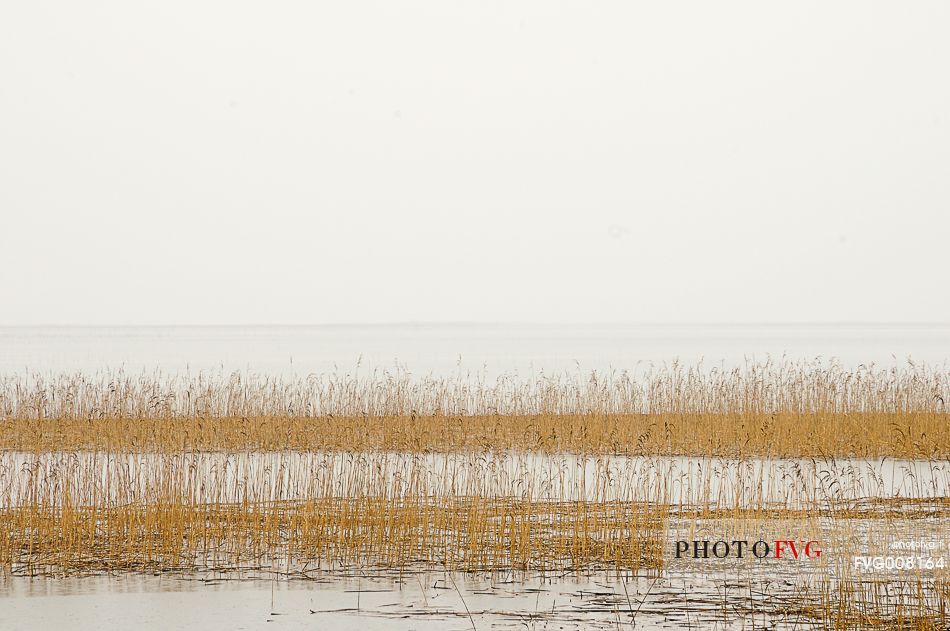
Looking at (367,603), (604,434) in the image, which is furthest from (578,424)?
(367,603)

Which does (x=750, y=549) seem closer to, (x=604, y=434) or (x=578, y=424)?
(x=604, y=434)

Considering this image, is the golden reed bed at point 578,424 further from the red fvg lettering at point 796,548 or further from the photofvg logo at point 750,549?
the red fvg lettering at point 796,548

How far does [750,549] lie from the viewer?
28.2 feet

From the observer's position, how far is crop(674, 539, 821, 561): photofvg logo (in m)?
8.30

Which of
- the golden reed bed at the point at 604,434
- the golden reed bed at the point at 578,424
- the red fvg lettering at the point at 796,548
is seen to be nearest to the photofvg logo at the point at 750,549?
the red fvg lettering at the point at 796,548

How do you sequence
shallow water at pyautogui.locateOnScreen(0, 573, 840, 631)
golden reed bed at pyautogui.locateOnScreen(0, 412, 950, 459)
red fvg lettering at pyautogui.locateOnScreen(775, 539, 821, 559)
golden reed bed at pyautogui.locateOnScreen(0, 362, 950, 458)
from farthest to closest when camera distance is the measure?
1. golden reed bed at pyautogui.locateOnScreen(0, 412, 950, 459)
2. golden reed bed at pyautogui.locateOnScreen(0, 362, 950, 458)
3. red fvg lettering at pyautogui.locateOnScreen(775, 539, 821, 559)
4. shallow water at pyautogui.locateOnScreen(0, 573, 840, 631)

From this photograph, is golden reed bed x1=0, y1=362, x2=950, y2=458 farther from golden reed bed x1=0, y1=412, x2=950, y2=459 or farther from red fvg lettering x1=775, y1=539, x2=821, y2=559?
red fvg lettering x1=775, y1=539, x2=821, y2=559

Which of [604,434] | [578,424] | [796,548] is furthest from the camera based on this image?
[578,424]

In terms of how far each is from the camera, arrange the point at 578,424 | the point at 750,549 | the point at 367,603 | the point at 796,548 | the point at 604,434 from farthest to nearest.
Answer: the point at 578,424, the point at 604,434, the point at 750,549, the point at 796,548, the point at 367,603

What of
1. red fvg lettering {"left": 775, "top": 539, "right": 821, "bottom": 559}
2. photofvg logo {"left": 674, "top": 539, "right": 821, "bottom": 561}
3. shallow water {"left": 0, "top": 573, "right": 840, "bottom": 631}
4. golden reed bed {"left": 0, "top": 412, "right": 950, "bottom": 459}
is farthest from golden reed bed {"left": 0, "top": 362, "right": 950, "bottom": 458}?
shallow water {"left": 0, "top": 573, "right": 840, "bottom": 631}

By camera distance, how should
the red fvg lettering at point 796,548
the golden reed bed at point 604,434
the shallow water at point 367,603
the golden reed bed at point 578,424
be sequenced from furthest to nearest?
the golden reed bed at point 604,434, the golden reed bed at point 578,424, the red fvg lettering at point 796,548, the shallow water at point 367,603

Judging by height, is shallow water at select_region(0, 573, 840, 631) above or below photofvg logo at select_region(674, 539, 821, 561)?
below

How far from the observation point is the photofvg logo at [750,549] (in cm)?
830

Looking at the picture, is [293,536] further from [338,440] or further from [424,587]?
[338,440]
